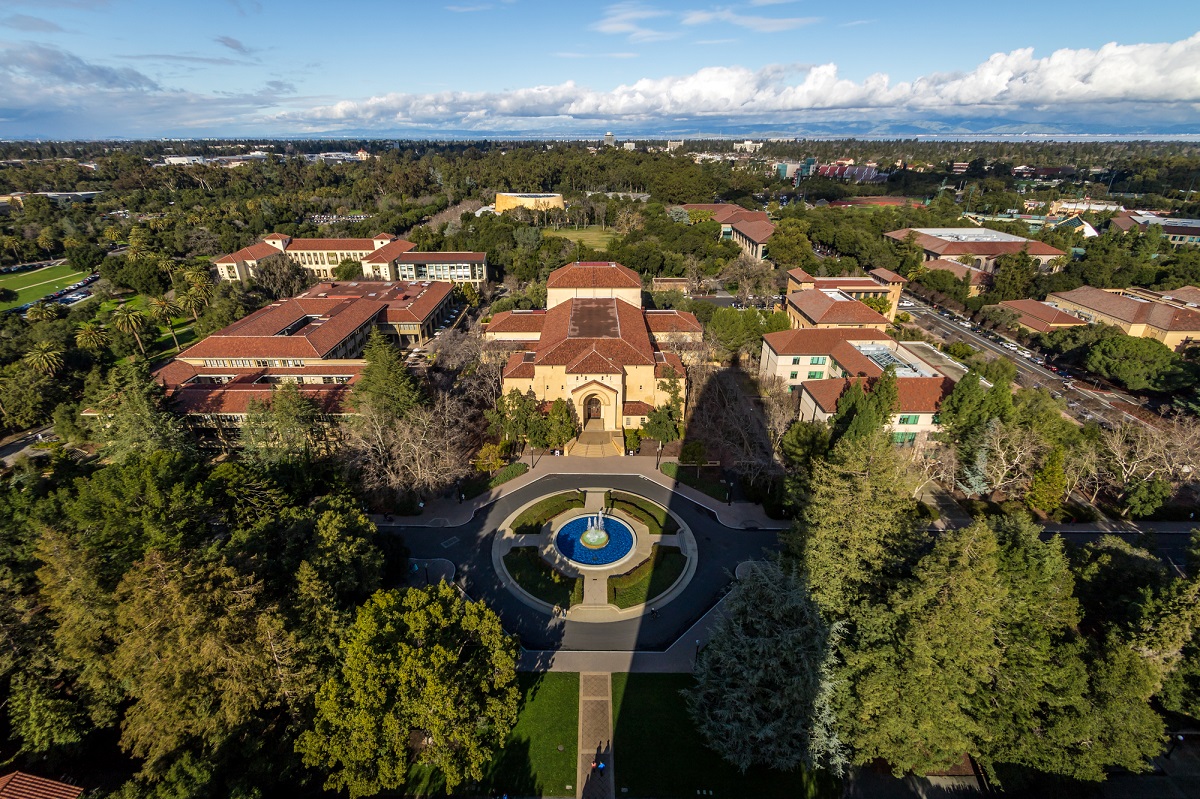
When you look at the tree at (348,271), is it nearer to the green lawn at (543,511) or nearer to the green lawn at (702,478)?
the green lawn at (543,511)

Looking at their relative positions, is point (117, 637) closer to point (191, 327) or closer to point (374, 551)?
point (374, 551)


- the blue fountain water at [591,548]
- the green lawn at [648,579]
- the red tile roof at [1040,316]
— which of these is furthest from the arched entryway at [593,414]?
the red tile roof at [1040,316]

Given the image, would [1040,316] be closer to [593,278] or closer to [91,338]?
[593,278]

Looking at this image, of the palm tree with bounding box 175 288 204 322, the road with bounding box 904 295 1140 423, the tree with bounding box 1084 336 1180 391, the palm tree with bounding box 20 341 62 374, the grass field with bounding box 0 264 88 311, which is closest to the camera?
the road with bounding box 904 295 1140 423

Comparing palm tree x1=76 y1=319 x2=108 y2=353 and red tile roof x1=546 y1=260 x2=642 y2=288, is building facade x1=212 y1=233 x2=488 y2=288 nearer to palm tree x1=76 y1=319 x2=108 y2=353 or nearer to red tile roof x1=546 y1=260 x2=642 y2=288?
palm tree x1=76 y1=319 x2=108 y2=353

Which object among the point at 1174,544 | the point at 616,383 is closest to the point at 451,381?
the point at 616,383

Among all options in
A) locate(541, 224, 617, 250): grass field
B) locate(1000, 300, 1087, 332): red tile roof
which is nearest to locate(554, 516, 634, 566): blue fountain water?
locate(1000, 300, 1087, 332): red tile roof
